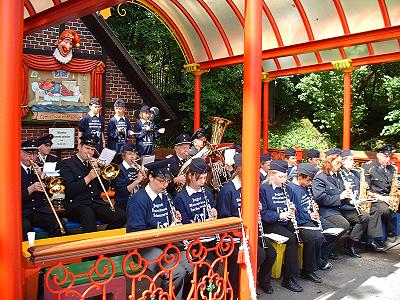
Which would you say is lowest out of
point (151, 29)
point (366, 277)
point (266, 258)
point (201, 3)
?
point (366, 277)

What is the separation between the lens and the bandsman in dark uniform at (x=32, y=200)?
5.69 m

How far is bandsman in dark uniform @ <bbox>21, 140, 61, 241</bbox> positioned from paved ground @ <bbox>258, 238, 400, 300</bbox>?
9.58 feet

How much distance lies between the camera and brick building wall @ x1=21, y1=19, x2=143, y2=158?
1080 cm

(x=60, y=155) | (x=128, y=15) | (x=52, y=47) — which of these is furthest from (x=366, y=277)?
(x=128, y=15)

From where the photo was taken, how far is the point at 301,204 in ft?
20.9

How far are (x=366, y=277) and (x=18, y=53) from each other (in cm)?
555

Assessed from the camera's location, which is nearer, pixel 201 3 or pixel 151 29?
pixel 201 3

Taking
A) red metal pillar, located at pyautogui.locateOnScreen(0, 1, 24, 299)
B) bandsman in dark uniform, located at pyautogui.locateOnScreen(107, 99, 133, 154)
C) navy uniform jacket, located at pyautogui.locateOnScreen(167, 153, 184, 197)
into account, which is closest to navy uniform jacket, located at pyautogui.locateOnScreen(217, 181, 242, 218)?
navy uniform jacket, located at pyautogui.locateOnScreen(167, 153, 184, 197)

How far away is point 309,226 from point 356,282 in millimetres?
984

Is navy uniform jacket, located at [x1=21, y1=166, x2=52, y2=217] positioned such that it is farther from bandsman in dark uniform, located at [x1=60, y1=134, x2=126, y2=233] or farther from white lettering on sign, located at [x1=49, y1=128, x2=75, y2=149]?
white lettering on sign, located at [x1=49, y1=128, x2=75, y2=149]

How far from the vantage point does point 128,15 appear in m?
20.4

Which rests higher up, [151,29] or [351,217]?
[151,29]

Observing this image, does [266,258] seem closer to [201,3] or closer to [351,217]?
[351,217]

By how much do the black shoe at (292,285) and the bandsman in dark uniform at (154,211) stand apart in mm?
1807
